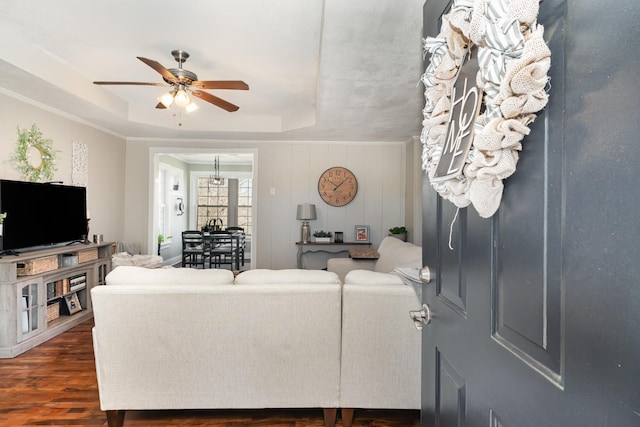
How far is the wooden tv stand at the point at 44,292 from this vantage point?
3.01m

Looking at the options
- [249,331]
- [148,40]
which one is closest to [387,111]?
[148,40]

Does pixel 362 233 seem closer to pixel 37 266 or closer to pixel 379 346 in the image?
pixel 379 346

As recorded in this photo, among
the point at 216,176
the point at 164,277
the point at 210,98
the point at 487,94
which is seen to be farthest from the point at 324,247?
the point at 487,94

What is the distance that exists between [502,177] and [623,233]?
252 mm

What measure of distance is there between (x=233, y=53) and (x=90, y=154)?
284 cm

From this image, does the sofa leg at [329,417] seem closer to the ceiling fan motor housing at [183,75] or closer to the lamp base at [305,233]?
the ceiling fan motor housing at [183,75]

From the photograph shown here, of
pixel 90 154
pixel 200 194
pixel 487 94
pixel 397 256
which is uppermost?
pixel 90 154

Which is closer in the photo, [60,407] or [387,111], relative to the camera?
[60,407]

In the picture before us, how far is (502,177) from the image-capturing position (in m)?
0.69

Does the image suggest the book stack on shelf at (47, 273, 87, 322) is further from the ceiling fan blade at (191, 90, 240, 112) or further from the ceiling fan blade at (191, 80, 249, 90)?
the ceiling fan blade at (191, 80, 249, 90)

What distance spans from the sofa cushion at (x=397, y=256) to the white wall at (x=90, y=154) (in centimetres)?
349

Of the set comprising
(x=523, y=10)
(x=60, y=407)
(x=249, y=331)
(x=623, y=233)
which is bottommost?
(x=60, y=407)

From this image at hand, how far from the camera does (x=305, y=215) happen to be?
18.2ft

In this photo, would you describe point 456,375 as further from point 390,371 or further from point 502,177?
point 390,371
